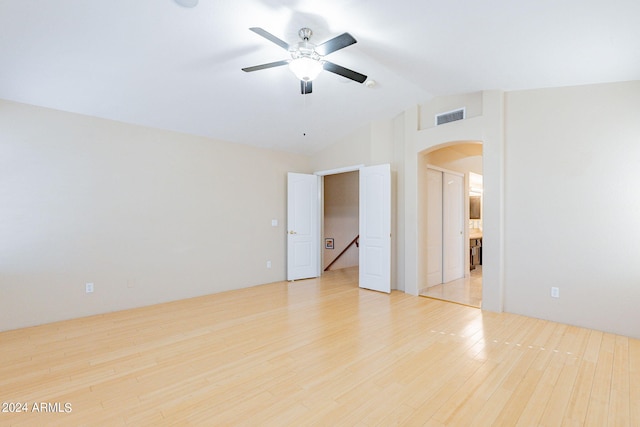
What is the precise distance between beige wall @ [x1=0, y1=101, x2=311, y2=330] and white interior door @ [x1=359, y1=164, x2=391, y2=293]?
74.2 inches

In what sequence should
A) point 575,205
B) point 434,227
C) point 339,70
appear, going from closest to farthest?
point 339,70, point 575,205, point 434,227

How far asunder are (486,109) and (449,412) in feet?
12.1

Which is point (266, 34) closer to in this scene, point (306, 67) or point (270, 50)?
point (306, 67)

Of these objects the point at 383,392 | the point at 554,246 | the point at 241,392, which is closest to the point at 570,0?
the point at 554,246

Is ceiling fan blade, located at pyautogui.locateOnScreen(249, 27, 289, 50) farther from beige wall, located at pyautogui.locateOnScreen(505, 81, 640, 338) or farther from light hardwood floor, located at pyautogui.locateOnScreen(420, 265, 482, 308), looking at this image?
light hardwood floor, located at pyautogui.locateOnScreen(420, 265, 482, 308)

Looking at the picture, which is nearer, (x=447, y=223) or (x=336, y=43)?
(x=336, y=43)

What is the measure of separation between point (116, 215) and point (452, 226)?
19.0ft

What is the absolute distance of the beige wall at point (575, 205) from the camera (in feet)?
10.5

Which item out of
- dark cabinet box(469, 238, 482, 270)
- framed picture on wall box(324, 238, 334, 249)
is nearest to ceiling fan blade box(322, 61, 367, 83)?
framed picture on wall box(324, 238, 334, 249)

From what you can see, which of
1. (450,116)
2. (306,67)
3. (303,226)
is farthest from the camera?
(303,226)

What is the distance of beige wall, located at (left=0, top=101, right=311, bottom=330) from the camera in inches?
137

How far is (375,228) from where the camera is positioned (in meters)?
5.26

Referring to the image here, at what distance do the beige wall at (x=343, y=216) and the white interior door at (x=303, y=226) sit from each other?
1566mm

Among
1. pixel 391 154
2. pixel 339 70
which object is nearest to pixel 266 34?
pixel 339 70
